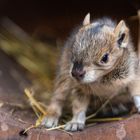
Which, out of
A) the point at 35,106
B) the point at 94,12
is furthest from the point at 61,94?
the point at 94,12

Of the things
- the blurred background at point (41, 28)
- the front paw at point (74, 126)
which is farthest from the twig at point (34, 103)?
the blurred background at point (41, 28)

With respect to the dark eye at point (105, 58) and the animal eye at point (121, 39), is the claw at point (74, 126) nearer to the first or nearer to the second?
the dark eye at point (105, 58)

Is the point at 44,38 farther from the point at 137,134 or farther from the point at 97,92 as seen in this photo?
the point at 137,134

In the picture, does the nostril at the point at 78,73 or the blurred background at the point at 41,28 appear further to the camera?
the blurred background at the point at 41,28

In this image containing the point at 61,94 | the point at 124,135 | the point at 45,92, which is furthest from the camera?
Result: the point at 45,92

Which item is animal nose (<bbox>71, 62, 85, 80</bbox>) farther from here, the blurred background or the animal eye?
the blurred background

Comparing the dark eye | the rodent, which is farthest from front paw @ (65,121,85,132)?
the dark eye

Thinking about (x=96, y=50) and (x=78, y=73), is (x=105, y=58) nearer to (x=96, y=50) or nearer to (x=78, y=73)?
(x=96, y=50)

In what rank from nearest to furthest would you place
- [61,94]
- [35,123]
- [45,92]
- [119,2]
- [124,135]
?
1. [124,135]
2. [35,123]
3. [61,94]
4. [45,92]
5. [119,2]
